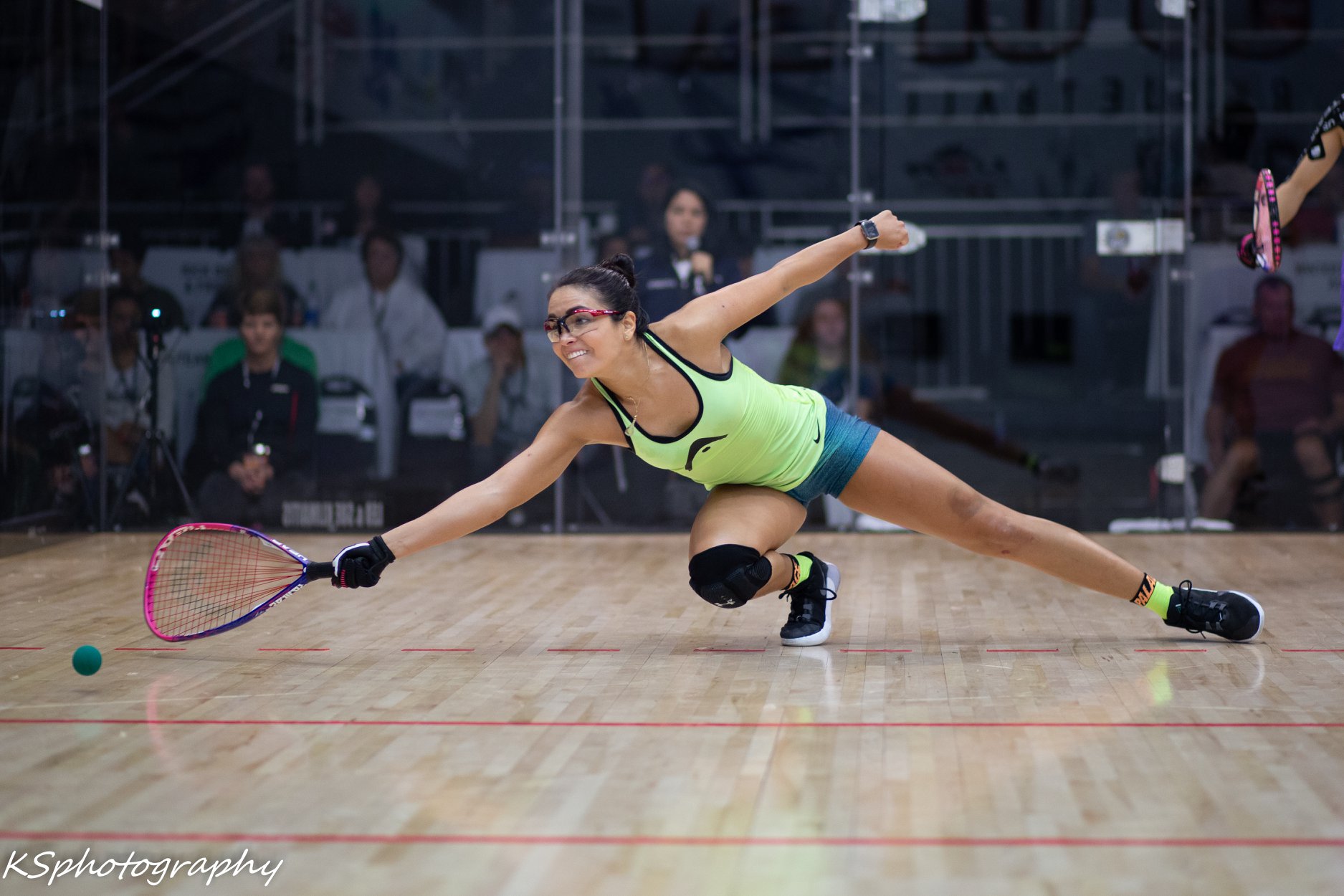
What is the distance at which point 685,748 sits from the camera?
7.48 ft

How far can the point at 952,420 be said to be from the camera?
5.55 meters

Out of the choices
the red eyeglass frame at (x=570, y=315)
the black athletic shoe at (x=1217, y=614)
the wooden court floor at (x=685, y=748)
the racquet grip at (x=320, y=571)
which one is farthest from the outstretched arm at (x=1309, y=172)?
the racquet grip at (x=320, y=571)

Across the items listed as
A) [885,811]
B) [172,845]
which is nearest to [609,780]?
[885,811]

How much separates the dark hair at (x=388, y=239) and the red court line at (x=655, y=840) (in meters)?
3.89

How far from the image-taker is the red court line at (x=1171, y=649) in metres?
3.01

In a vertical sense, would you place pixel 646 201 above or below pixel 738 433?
above

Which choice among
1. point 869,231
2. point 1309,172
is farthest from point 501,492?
point 1309,172

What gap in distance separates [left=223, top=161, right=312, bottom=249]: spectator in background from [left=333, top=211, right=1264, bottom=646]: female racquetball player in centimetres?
286

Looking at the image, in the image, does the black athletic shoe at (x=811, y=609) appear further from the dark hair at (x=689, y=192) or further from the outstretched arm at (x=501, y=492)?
the dark hair at (x=689, y=192)

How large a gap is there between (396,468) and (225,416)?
0.66m

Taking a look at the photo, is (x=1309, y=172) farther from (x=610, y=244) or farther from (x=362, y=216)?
(x=362, y=216)

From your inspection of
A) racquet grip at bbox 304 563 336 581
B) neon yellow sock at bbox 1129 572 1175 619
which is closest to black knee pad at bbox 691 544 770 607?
racquet grip at bbox 304 563 336 581

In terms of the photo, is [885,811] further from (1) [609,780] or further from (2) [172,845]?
(2) [172,845]

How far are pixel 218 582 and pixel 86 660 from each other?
0.66m
